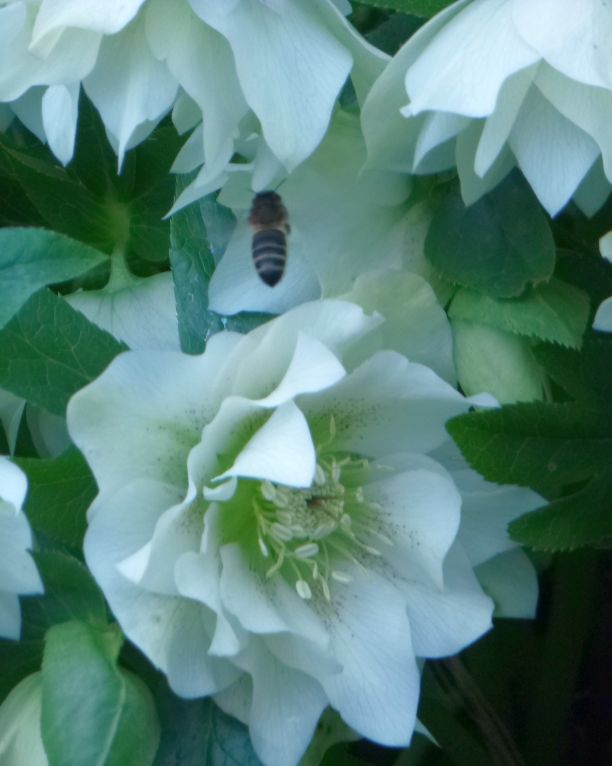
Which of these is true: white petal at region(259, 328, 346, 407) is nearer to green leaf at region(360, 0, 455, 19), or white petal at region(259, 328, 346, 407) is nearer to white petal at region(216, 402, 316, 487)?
white petal at region(216, 402, 316, 487)

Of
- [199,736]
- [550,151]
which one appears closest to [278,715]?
[199,736]

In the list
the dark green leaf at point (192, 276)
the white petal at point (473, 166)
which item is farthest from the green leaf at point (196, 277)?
the white petal at point (473, 166)

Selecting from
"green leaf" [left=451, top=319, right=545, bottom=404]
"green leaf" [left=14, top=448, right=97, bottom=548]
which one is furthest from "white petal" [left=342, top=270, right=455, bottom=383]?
"green leaf" [left=14, top=448, right=97, bottom=548]

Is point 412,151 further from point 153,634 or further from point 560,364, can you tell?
point 153,634

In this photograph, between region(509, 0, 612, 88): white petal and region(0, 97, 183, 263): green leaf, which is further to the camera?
region(0, 97, 183, 263): green leaf

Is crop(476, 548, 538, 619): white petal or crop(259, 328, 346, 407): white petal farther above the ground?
crop(259, 328, 346, 407): white petal

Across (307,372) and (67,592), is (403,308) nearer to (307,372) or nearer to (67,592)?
(307,372)
